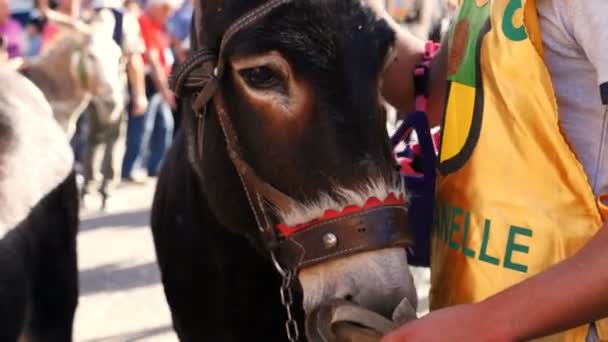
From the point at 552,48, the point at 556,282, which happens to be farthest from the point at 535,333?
the point at 552,48

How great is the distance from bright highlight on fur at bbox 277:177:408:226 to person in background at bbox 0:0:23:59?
6.34 meters

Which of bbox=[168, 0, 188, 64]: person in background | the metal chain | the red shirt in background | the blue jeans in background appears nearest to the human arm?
the metal chain

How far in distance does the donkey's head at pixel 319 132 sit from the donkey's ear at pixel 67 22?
5884 millimetres

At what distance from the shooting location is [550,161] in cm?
177

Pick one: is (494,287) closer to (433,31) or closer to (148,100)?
(433,31)

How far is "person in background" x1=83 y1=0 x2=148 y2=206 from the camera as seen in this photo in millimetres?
8625

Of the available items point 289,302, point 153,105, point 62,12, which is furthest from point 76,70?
point 289,302

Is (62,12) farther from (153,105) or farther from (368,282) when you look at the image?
(368,282)

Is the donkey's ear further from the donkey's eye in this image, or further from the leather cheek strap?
the leather cheek strap

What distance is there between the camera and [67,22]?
8.38 m

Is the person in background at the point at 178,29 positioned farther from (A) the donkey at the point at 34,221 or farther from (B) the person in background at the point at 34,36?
(A) the donkey at the point at 34,221

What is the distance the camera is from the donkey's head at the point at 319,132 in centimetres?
214

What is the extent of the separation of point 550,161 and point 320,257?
1.92ft

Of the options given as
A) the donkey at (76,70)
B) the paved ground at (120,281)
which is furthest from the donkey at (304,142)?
the donkey at (76,70)
